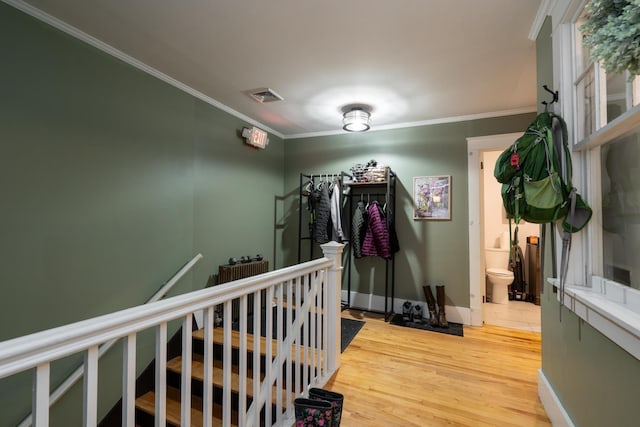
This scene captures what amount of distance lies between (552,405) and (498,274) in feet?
8.69

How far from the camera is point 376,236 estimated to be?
3379 millimetres

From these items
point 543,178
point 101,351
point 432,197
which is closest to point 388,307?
point 432,197

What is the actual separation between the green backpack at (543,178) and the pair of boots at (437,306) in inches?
78.9

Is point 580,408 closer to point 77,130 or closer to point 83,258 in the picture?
point 83,258

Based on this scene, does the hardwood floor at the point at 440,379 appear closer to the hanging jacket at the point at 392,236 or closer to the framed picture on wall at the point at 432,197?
the hanging jacket at the point at 392,236

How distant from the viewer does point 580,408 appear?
132cm

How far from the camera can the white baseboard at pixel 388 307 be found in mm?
3244

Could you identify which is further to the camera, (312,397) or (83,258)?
(83,258)

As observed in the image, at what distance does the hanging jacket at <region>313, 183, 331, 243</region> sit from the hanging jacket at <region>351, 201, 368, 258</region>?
33 cm

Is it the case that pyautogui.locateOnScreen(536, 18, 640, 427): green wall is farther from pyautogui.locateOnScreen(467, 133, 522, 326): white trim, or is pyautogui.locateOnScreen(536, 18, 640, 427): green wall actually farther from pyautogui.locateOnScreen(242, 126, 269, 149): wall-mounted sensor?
pyautogui.locateOnScreen(242, 126, 269, 149): wall-mounted sensor

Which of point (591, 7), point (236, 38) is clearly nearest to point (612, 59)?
point (591, 7)

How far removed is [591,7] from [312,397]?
2.08m

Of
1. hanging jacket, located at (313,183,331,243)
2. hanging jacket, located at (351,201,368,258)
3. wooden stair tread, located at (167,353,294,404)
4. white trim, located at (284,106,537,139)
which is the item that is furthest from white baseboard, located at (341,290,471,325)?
white trim, located at (284,106,537,139)

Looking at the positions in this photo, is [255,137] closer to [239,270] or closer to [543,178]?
[239,270]
